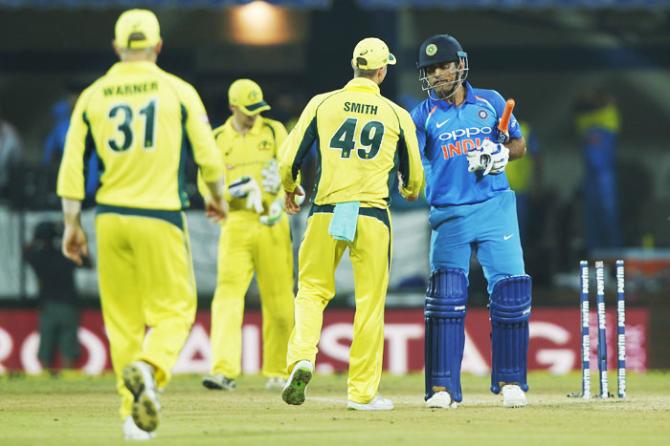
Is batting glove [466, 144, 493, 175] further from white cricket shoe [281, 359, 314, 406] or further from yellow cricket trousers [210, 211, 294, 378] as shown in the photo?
yellow cricket trousers [210, 211, 294, 378]

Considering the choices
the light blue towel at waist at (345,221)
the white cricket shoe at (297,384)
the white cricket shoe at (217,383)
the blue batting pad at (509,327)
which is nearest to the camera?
the white cricket shoe at (297,384)

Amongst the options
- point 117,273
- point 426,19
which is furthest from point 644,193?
point 117,273

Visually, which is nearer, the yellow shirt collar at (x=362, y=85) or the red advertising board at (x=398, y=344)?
the yellow shirt collar at (x=362, y=85)

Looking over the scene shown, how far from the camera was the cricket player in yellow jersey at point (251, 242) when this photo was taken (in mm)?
12961

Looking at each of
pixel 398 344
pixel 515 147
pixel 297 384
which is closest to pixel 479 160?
pixel 515 147

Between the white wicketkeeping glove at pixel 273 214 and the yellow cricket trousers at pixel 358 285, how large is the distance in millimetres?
2034

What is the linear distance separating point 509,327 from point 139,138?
310 cm

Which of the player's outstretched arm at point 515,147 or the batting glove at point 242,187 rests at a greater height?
the player's outstretched arm at point 515,147

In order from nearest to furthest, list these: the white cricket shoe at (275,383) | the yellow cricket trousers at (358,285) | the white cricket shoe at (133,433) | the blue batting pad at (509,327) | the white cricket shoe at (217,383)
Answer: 1. the white cricket shoe at (133,433)
2. the yellow cricket trousers at (358,285)
3. the blue batting pad at (509,327)
4. the white cricket shoe at (217,383)
5. the white cricket shoe at (275,383)

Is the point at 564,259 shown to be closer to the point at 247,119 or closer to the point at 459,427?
the point at 247,119

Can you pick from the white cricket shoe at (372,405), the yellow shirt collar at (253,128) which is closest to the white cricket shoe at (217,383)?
the yellow shirt collar at (253,128)

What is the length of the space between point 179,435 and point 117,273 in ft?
3.04

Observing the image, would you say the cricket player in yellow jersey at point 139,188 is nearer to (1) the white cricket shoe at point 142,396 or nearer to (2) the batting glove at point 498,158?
(1) the white cricket shoe at point 142,396

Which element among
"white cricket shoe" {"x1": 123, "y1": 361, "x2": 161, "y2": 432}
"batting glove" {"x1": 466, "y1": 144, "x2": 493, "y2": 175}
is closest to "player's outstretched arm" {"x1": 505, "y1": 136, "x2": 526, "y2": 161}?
"batting glove" {"x1": 466, "y1": 144, "x2": 493, "y2": 175}
